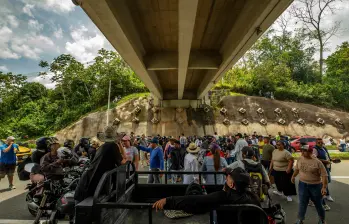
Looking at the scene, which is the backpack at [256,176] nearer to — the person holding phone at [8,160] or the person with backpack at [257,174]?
the person with backpack at [257,174]

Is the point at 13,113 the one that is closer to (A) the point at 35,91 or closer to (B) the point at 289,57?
(A) the point at 35,91

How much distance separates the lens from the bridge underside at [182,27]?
→ 5.08 meters

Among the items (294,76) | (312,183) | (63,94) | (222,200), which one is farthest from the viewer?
(294,76)

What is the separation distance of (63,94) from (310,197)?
118 feet

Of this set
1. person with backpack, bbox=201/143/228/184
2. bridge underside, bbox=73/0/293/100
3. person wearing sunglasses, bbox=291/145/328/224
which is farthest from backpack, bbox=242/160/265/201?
bridge underside, bbox=73/0/293/100

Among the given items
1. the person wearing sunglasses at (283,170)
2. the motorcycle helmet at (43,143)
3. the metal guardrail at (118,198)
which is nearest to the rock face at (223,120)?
the person wearing sunglasses at (283,170)

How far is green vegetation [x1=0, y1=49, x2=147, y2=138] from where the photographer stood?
28806mm

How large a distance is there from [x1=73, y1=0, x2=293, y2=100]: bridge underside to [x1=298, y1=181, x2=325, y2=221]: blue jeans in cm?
425

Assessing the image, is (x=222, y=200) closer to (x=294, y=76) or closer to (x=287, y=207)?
(x=287, y=207)

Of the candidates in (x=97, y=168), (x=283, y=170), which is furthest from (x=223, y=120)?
(x=97, y=168)

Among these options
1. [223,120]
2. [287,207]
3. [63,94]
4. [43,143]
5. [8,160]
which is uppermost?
[63,94]

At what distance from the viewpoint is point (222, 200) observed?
2.04 metres

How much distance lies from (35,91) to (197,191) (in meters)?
43.5

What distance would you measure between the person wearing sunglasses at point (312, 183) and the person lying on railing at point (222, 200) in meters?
2.70
